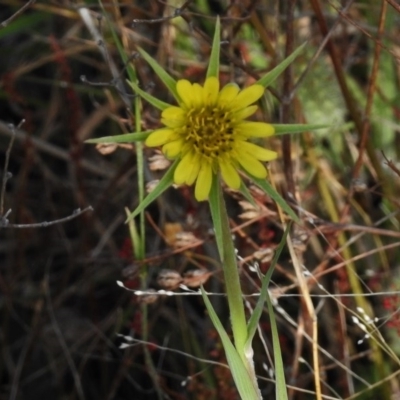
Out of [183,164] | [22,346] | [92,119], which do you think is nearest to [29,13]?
[92,119]

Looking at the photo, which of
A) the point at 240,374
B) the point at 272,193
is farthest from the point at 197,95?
the point at 240,374

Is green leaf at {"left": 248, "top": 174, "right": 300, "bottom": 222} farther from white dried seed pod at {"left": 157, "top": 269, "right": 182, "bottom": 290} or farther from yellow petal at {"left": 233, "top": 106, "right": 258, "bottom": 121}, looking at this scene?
white dried seed pod at {"left": 157, "top": 269, "right": 182, "bottom": 290}

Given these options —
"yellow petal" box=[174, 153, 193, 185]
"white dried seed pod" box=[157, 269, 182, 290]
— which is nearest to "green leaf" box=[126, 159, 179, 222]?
"yellow petal" box=[174, 153, 193, 185]

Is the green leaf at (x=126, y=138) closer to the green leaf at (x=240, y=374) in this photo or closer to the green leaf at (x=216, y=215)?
the green leaf at (x=216, y=215)

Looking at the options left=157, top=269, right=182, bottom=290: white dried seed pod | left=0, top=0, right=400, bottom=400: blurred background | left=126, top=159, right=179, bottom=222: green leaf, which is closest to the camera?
left=126, top=159, right=179, bottom=222: green leaf

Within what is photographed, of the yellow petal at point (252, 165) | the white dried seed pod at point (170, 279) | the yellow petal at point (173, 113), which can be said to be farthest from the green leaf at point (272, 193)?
the white dried seed pod at point (170, 279)

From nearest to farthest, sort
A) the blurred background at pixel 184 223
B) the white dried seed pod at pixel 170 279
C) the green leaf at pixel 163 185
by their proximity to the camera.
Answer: the green leaf at pixel 163 185, the white dried seed pod at pixel 170 279, the blurred background at pixel 184 223
